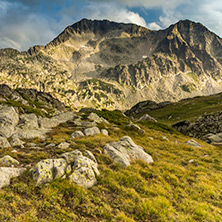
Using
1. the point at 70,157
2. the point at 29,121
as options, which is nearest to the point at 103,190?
the point at 70,157

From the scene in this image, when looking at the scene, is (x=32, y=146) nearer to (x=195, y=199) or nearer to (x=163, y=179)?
(x=163, y=179)

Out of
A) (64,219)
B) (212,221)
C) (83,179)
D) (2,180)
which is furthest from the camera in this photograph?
(83,179)

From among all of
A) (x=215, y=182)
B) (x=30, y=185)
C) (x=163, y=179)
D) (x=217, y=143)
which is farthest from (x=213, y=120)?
(x=30, y=185)

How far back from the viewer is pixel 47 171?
9648mm

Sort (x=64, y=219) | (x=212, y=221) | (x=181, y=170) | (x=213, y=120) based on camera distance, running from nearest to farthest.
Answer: (x=64, y=219), (x=212, y=221), (x=181, y=170), (x=213, y=120)

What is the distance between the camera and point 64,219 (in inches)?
271

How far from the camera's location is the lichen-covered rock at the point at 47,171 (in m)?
9.20

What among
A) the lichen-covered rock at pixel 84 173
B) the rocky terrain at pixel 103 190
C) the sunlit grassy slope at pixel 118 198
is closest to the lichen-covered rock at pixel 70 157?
the rocky terrain at pixel 103 190

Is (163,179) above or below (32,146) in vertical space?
below

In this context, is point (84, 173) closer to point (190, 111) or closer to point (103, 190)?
point (103, 190)

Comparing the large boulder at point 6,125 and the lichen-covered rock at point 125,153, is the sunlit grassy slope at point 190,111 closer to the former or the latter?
the lichen-covered rock at point 125,153

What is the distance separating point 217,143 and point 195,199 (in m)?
28.4

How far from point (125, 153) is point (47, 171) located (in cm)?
788

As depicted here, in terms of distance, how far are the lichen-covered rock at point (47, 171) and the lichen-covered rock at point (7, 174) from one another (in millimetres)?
1055
